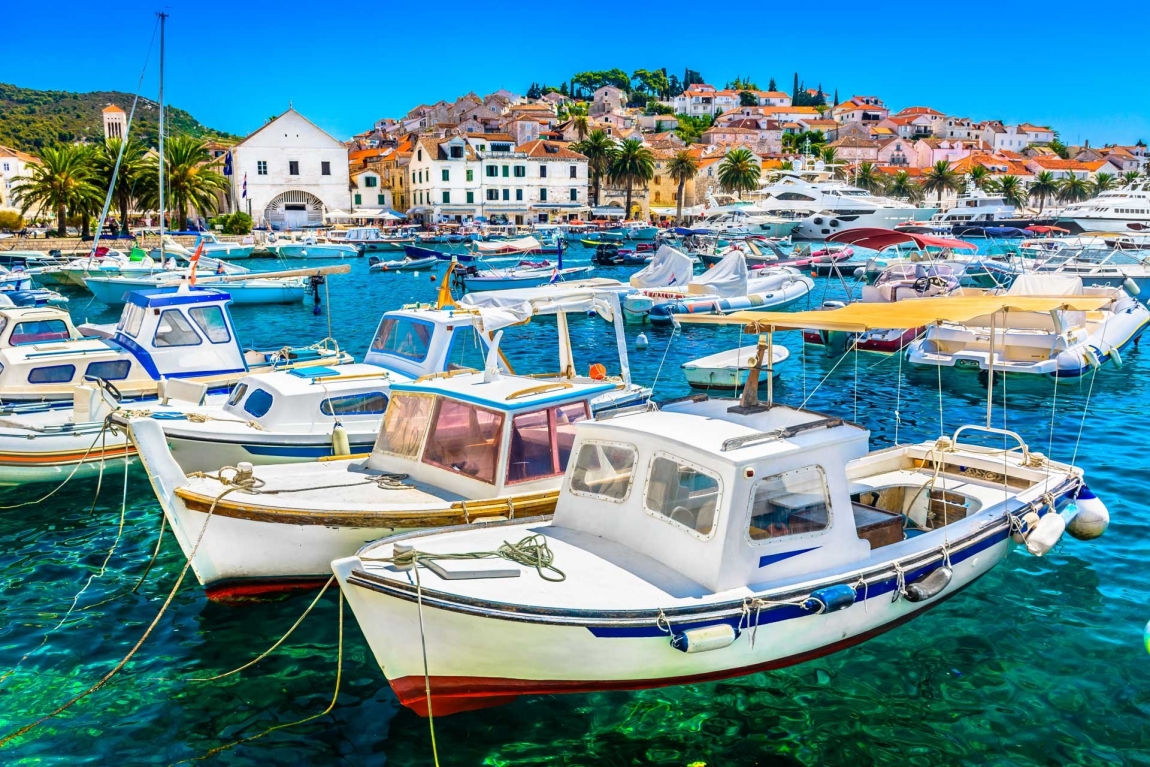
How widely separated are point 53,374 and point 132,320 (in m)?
1.76

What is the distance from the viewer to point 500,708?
8.72 meters

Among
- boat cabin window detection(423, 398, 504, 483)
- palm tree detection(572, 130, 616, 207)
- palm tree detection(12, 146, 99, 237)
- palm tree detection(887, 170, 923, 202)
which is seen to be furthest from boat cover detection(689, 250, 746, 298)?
palm tree detection(887, 170, 923, 202)

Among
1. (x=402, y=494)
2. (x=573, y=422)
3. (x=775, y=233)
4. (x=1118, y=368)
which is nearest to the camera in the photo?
(x=402, y=494)

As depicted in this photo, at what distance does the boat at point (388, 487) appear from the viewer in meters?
10.2

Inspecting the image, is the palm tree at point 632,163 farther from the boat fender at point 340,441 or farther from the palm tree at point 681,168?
the boat fender at point 340,441

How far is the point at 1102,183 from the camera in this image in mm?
127812

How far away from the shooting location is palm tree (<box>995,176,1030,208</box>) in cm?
12044

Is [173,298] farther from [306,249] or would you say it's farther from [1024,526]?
[306,249]

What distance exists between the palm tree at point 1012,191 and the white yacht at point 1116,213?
40.5 m

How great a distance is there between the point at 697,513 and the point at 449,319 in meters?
8.55

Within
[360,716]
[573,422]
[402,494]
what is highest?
[573,422]

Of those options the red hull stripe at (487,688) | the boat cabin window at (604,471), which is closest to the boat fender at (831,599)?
the red hull stripe at (487,688)

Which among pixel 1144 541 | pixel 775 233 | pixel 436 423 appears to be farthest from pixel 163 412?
pixel 775 233

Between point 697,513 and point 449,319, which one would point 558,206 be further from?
point 697,513
